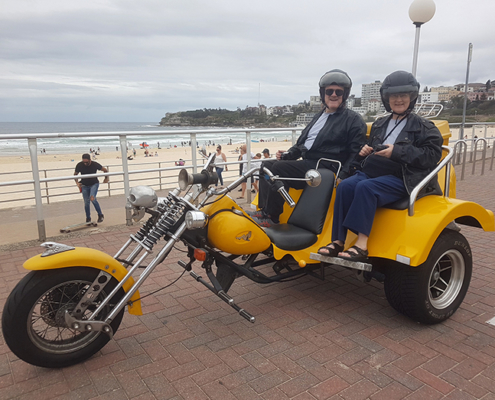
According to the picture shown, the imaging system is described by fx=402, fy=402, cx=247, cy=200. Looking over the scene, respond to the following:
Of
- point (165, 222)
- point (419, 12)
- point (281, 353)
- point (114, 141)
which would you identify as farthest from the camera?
point (114, 141)

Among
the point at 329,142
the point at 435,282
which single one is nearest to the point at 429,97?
the point at 329,142

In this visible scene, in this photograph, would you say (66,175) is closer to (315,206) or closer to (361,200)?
(315,206)

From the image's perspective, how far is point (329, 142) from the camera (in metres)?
3.94

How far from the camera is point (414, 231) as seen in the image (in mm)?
2930

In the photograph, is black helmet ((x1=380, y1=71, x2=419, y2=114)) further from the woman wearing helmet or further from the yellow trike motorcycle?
the yellow trike motorcycle

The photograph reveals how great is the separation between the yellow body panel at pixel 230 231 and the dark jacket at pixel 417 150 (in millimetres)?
1223

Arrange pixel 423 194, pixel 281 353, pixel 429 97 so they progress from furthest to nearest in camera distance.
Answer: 1. pixel 429 97
2. pixel 423 194
3. pixel 281 353

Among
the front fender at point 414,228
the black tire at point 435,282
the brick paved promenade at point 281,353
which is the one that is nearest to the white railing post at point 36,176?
the brick paved promenade at point 281,353

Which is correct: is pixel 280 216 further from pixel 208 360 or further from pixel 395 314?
pixel 208 360

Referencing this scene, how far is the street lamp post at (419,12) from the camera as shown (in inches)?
284

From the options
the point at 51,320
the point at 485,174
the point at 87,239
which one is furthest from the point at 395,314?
the point at 485,174

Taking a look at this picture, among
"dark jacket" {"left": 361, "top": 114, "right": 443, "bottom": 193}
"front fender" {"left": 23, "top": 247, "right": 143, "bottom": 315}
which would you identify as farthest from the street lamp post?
"front fender" {"left": 23, "top": 247, "right": 143, "bottom": 315}

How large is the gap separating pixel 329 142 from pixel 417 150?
1.01m

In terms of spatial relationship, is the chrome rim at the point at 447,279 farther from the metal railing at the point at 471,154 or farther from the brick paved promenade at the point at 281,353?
the metal railing at the point at 471,154
